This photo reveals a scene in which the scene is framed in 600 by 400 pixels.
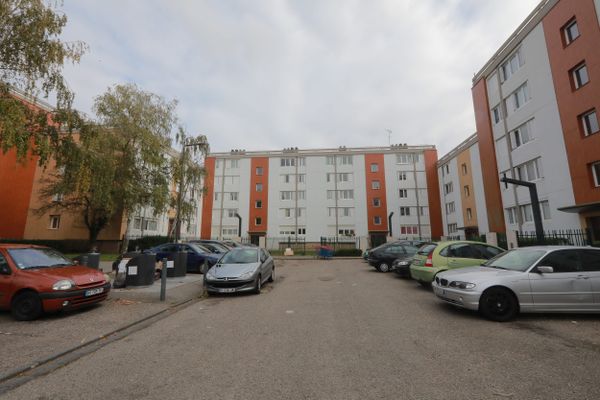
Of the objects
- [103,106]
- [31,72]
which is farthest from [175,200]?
[31,72]

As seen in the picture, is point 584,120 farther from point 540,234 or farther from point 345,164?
point 345,164

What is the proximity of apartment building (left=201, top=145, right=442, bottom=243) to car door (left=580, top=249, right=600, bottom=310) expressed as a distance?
116 feet

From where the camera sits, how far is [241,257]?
10.2 m

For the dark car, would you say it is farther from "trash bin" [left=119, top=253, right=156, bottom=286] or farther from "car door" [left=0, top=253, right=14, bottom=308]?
"car door" [left=0, top=253, right=14, bottom=308]

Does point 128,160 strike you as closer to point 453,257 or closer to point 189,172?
point 189,172

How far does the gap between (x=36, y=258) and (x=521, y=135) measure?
26974 millimetres

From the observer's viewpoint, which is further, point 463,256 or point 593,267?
point 463,256

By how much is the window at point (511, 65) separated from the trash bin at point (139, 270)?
2654cm

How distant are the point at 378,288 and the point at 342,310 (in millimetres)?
3646

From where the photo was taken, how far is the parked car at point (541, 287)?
19.0 ft

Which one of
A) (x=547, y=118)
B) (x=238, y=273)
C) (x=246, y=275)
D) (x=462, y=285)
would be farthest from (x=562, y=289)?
(x=547, y=118)

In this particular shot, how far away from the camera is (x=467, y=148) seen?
112ft

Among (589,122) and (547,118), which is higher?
(547,118)

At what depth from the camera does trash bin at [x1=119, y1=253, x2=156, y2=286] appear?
972 centimetres
